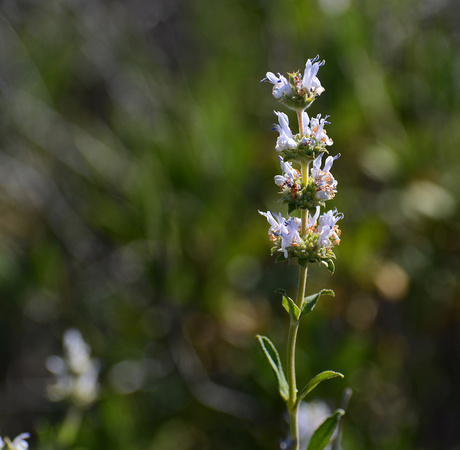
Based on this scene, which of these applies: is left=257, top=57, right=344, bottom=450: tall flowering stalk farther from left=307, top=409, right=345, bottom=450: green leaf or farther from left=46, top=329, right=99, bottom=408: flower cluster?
left=46, top=329, right=99, bottom=408: flower cluster

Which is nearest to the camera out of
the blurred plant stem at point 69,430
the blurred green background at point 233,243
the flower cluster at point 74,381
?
the blurred plant stem at point 69,430

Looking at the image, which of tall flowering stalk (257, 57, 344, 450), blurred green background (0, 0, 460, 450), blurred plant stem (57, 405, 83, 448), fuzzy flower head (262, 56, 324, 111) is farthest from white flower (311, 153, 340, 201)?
blurred green background (0, 0, 460, 450)

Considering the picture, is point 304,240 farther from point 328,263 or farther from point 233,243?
point 233,243

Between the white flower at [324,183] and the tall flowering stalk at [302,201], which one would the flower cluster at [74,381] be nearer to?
the tall flowering stalk at [302,201]

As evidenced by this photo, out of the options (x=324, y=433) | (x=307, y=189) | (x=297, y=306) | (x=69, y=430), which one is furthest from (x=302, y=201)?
(x=69, y=430)

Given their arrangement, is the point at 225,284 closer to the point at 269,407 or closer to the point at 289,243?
the point at 269,407

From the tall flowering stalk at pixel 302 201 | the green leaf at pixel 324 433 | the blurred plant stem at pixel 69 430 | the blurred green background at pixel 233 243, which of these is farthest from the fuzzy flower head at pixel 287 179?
the blurred green background at pixel 233 243

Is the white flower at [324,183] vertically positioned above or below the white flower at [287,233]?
above
